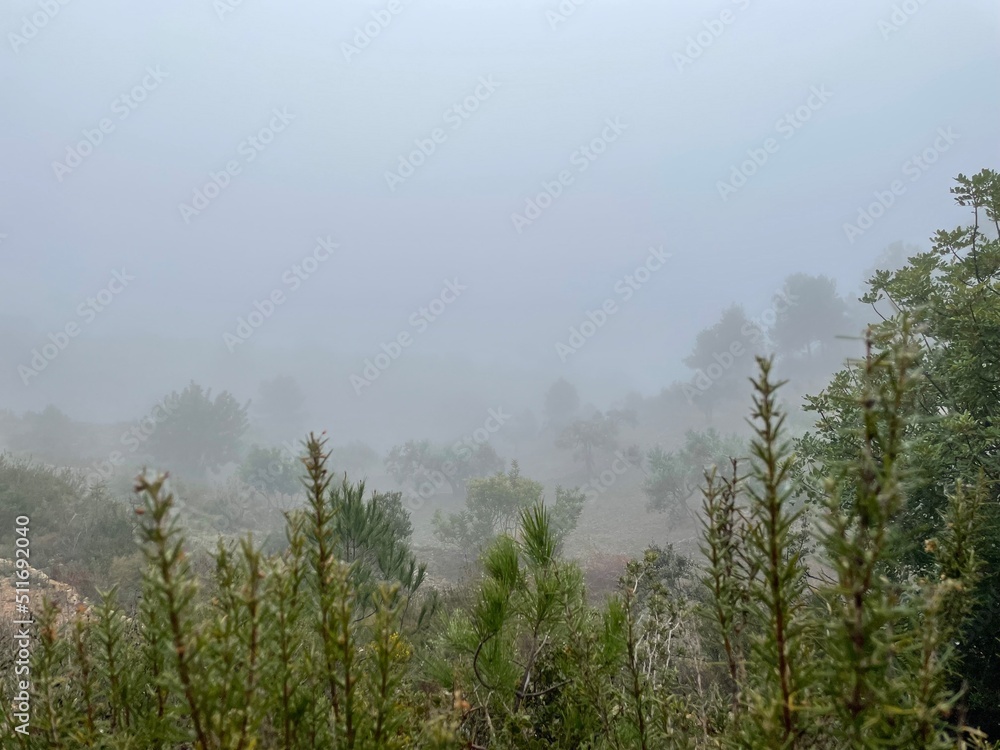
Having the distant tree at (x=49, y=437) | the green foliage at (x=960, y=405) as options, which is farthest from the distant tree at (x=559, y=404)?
the green foliage at (x=960, y=405)

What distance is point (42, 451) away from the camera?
62719mm

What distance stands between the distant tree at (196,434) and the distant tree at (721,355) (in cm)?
6759

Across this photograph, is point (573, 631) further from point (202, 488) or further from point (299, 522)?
point (202, 488)

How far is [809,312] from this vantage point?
7606 cm

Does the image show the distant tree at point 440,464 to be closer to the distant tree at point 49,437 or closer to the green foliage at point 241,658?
the distant tree at point 49,437

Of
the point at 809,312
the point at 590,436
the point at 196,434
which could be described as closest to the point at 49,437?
the point at 196,434

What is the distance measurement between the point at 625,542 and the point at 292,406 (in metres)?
85.7

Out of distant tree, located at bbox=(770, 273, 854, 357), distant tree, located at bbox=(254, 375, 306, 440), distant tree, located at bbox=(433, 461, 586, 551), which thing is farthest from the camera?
distant tree, located at bbox=(254, 375, 306, 440)

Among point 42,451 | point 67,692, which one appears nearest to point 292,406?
point 42,451

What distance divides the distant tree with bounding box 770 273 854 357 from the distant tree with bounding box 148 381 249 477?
79144mm

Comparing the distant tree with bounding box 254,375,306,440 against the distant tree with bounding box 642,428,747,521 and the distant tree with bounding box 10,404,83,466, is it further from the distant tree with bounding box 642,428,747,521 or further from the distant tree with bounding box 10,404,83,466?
the distant tree with bounding box 642,428,747,521

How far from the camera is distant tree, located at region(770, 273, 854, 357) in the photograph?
248ft

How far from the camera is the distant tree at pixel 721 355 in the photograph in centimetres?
8119

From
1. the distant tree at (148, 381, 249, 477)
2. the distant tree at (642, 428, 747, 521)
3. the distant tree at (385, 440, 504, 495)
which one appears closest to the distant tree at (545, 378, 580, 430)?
the distant tree at (385, 440, 504, 495)
